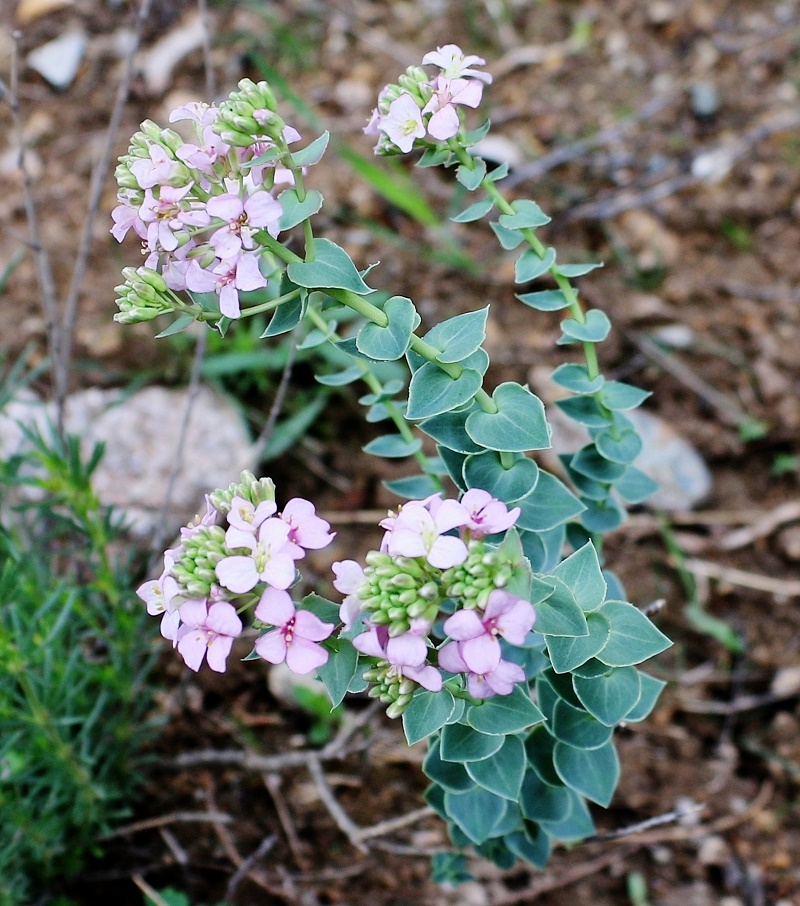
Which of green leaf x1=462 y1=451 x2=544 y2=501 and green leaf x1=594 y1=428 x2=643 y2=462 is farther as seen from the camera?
green leaf x1=594 y1=428 x2=643 y2=462

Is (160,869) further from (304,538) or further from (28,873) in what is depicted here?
(304,538)

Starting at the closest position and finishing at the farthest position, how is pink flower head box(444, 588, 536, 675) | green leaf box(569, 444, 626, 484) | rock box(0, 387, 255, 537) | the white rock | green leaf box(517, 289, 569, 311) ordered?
pink flower head box(444, 588, 536, 675) → green leaf box(517, 289, 569, 311) → green leaf box(569, 444, 626, 484) → rock box(0, 387, 255, 537) → the white rock

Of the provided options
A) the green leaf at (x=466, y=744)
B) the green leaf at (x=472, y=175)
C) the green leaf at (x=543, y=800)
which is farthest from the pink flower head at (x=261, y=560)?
the green leaf at (x=543, y=800)

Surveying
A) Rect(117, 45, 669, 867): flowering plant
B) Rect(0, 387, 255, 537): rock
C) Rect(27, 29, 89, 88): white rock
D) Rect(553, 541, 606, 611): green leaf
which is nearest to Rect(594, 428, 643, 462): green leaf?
Rect(117, 45, 669, 867): flowering plant

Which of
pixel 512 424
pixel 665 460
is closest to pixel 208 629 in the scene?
pixel 512 424

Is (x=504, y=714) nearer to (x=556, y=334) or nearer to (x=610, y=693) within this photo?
(x=610, y=693)

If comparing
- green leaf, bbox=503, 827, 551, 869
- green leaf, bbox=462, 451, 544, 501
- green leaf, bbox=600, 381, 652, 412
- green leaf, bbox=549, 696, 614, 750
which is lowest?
green leaf, bbox=503, 827, 551, 869

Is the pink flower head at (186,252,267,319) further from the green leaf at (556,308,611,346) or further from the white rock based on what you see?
the white rock
